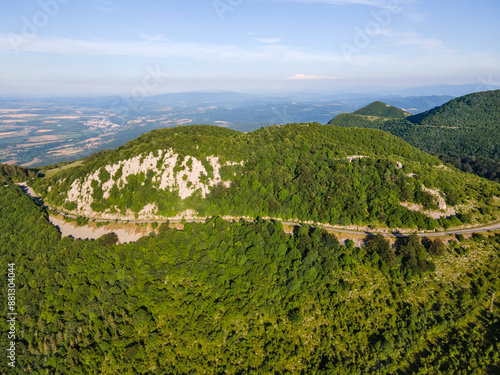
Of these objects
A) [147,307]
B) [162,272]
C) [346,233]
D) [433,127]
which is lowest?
[147,307]

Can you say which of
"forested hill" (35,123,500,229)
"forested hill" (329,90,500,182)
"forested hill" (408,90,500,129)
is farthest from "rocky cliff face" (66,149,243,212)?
"forested hill" (408,90,500,129)

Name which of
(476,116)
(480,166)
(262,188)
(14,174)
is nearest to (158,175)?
Result: (262,188)

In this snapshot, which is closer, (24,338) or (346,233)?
(24,338)

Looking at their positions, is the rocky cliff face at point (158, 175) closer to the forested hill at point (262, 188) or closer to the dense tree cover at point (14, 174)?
the forested hill at point (262, 188)

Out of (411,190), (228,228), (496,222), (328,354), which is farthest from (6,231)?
(496,222)

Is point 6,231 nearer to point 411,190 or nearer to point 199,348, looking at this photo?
point 199,348

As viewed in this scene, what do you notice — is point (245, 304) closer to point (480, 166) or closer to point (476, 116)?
point (480, 166)
